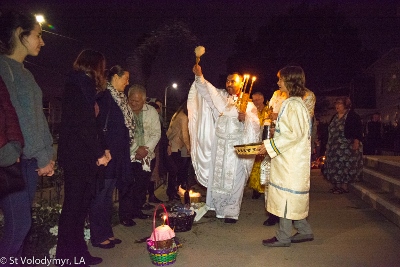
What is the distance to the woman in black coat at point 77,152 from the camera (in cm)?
349

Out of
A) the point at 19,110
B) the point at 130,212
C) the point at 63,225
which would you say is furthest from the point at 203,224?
the point at 19,110

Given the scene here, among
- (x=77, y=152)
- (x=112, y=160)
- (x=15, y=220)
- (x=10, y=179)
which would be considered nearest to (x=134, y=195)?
(x=112, y=160)

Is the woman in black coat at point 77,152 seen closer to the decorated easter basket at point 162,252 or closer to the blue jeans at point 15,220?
the blue jeans at point 15,220

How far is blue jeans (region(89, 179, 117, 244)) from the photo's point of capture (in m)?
4.31

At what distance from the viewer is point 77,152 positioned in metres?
3.51

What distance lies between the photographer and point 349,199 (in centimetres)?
762

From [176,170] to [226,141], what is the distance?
7.15 ft

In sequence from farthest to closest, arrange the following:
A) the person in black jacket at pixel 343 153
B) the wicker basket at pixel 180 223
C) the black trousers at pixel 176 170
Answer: the person in black jacket at pixel 343 153
the black trousers at pixel 176 170
the wicker basket at pixel 180 223

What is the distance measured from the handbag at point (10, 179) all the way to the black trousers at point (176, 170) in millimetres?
5234

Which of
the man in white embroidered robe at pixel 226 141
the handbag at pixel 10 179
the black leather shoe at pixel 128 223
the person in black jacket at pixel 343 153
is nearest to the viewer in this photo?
the handbag at pixel 10 179

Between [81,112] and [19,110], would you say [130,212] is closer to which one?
[81,112]

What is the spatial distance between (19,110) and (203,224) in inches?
134

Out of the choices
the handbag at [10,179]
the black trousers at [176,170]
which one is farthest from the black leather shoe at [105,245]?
the black trousers at [176,170]

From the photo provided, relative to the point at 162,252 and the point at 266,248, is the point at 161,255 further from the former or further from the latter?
the point at 266,248
